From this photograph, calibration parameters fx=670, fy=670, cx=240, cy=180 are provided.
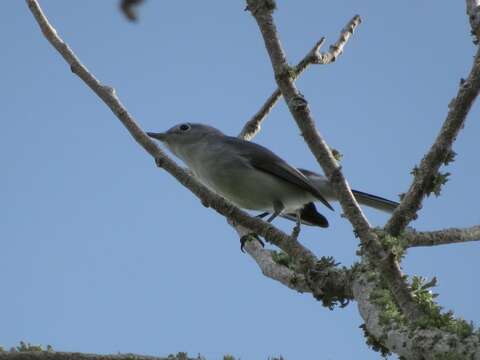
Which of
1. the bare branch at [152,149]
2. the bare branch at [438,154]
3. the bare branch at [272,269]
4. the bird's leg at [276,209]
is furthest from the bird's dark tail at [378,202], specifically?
the bare branch at [438,154]

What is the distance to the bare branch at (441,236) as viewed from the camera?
468 cm

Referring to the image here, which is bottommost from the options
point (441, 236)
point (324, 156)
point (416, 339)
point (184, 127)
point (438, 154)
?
point (416, 339)

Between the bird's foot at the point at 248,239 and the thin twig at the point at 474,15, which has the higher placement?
the thin twig at the point at 474,15

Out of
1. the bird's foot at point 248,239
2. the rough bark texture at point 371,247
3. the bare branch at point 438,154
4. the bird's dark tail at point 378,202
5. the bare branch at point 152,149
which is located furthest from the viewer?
the bird's dark tail at point 378,202

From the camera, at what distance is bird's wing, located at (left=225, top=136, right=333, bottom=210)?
8320mm

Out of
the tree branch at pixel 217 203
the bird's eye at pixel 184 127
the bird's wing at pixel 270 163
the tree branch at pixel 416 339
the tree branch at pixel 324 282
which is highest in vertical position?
the bird's eye at pixel 184 127

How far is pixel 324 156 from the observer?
4.46 metres

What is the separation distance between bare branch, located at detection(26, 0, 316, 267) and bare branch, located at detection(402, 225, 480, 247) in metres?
1.04

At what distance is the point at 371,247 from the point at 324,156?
0.73m

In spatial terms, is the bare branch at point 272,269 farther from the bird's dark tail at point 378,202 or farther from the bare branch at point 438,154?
the bird's dark tail at point 378,202

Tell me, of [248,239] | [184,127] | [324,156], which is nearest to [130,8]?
[324,156]

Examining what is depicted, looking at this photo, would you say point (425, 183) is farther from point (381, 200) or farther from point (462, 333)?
point (381, 200)

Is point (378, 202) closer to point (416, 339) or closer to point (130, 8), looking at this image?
point (416, 339)

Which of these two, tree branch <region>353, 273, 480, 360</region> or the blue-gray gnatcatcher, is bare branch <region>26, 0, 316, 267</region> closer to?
tree branch <region>353, 273, 480, 360</region>
